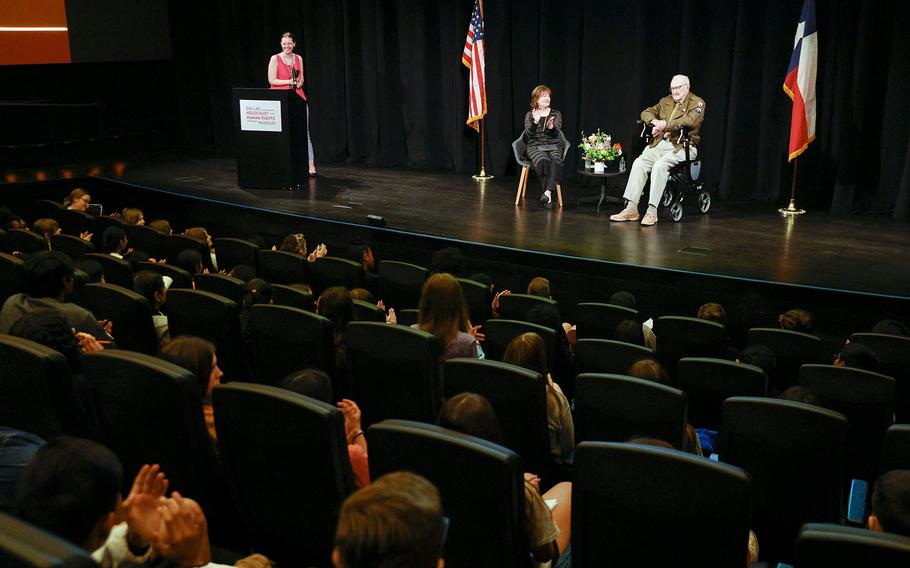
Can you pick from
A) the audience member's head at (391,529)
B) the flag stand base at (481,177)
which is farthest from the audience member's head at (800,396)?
the flag stand base at (481,177)

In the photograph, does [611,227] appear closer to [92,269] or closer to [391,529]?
[92,269]

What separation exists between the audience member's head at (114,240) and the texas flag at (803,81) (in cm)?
560

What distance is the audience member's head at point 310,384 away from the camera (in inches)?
100

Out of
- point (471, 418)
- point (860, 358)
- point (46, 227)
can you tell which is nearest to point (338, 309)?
point (471, 418)

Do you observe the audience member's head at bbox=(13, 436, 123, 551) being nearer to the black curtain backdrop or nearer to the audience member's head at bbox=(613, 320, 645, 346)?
the audience member's head at bbox=(613, 320, 645, 346)

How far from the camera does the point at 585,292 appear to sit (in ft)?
20.0

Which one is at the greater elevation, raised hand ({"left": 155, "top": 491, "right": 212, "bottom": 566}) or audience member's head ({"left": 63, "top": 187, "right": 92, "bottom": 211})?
raised hand ({"left": 155, "top": 491, "right": 212, "bottom": 566})

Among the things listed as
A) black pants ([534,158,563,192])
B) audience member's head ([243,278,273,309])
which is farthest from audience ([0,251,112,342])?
black pants ([534,158,563,192])

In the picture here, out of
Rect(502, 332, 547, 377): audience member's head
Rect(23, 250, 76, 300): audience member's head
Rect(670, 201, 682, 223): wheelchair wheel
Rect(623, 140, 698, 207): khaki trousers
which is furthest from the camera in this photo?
Rect(670, 201, 682, 223): wheelchair wheel

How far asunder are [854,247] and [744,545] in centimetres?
513

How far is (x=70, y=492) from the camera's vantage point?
63.1 inches

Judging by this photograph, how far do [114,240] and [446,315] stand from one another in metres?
3.24

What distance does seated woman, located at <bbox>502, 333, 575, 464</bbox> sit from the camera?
310 centimetres

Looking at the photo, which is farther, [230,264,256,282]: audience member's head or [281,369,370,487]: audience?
[230,264,256,282]: audience member's head
